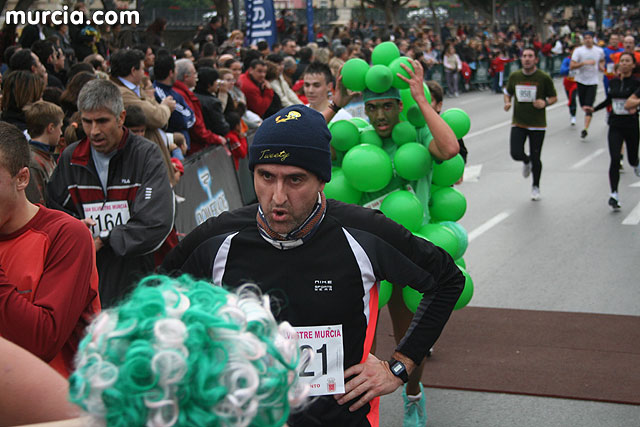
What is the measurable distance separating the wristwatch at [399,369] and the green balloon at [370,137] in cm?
246

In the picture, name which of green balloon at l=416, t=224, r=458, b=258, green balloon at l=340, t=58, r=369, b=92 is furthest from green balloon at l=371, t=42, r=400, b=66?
green balloon at l=416, t=224, r=458, b=258

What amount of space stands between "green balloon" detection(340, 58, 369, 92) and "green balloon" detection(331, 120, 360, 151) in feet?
0.78

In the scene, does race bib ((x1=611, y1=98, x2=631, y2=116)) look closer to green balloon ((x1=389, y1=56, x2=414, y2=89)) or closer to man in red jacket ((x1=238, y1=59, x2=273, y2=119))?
man in red jacket ((x1=238, y1=59, x2=273, y2=119))

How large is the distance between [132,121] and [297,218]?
150 inches

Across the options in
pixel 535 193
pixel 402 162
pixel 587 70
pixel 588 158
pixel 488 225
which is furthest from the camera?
pixel 587 70

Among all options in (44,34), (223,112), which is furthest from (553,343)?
(44,34)

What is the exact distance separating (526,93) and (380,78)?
7.39 meters

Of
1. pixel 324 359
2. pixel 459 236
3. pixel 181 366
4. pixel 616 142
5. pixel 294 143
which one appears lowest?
pixel 616 142

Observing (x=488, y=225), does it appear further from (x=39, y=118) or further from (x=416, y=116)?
(x=39, y=118)


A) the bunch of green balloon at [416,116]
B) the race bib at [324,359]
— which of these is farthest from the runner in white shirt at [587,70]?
the race bib at [324,359]

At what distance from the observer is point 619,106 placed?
10758 mm

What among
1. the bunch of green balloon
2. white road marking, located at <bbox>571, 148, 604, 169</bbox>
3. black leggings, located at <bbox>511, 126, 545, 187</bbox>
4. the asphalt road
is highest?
the bunch of green balloon

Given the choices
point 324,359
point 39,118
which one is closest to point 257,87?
point 39,118

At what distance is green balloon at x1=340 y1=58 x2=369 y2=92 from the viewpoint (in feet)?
16.7
